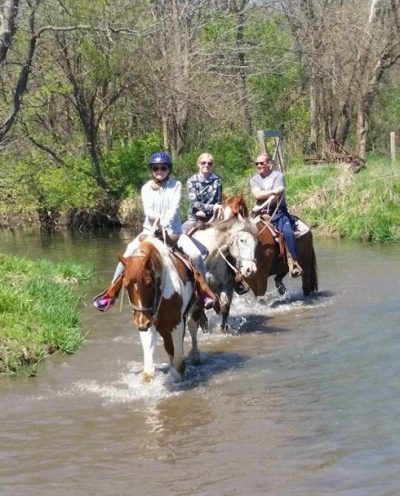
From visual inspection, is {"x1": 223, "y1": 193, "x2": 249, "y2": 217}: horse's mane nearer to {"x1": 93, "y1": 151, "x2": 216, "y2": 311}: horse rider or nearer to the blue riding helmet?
{"x1": 93, "y1": 151, "x2": 216, "y2": 311}: horse rider

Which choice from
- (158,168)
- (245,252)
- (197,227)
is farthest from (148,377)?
(197,227)

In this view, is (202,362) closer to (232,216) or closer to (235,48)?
(232,216)

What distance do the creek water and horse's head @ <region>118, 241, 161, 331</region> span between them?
88cm

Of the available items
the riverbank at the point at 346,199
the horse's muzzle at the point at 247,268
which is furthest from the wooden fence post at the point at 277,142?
the horse's muzzle at the point at 247,268

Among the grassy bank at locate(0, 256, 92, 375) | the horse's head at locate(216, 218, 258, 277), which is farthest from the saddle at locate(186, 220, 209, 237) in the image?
the grassy bank at locate(0, 256, 92, 375)

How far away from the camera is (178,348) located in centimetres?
954

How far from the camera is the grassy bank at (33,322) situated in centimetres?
1088

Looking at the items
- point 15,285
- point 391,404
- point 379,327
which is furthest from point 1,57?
point 391,404

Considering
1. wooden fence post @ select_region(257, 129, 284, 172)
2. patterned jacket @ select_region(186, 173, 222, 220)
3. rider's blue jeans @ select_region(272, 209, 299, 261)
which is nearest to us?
patterned jacket @ select_region(186, 173, 222, 220)

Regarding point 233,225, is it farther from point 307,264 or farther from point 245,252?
point 307,264

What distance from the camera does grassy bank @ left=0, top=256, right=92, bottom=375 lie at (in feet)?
35.7

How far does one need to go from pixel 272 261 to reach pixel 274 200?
917mm

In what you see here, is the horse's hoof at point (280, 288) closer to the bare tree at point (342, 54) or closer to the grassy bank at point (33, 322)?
the grassy bank at point (33, 322)

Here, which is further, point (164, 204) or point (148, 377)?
point (164, 204)
